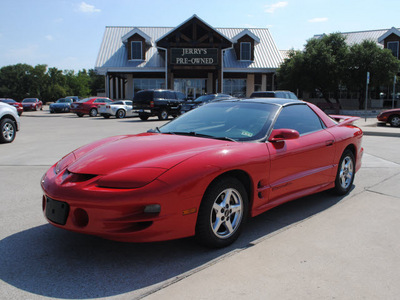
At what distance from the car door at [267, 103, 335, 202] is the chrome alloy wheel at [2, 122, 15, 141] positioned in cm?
922

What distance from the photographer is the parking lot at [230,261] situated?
104 inches

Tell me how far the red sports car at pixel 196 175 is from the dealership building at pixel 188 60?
2679 cm

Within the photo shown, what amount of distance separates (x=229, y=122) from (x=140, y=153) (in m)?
1.29

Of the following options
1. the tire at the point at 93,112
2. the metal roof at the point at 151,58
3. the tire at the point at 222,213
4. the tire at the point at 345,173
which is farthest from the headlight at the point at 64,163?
the metal roof at the point at 151,58

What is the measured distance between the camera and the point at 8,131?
10.9 metres

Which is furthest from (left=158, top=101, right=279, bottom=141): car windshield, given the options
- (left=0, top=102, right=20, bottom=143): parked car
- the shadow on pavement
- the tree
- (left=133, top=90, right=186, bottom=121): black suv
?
the tree

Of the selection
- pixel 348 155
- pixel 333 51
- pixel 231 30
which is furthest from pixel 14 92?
pixel 348 155

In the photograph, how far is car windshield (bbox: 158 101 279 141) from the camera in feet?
12.9

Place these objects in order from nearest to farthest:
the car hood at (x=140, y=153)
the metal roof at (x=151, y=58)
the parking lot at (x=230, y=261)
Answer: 1. the parking lot at (x=230, y=261)
2. the car hood at (x=140, y=153)
3. the metal roof at (x=151, y=58)

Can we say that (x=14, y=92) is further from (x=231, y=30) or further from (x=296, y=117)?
(x=296, y=117)

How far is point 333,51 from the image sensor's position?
2983 centimetres

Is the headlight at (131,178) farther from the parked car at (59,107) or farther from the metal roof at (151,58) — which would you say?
the parked car at (59,107)

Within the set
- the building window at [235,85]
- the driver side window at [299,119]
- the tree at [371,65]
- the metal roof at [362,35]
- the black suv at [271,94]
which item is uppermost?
the metal roof at [362,35]

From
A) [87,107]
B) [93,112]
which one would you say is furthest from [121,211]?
[93,112]
